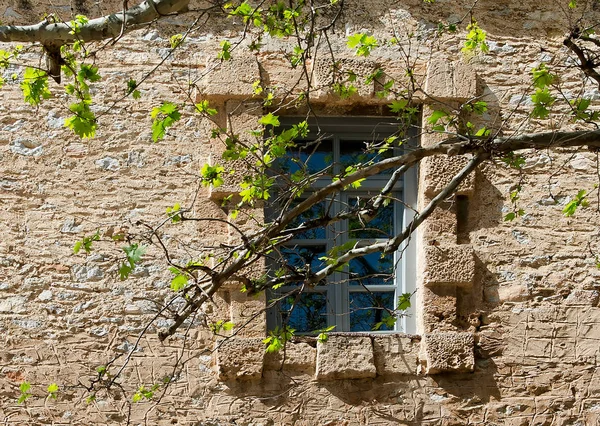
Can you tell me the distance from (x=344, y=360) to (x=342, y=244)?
2.15 ft

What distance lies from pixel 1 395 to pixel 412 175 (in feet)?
8.57

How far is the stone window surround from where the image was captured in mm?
A: 5691

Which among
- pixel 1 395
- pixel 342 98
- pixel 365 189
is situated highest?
pixel 342 98

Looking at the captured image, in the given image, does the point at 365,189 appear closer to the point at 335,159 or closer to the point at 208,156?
the point at 335,159

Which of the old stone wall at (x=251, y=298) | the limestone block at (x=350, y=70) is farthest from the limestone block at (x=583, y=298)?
the limestone block at (x=350, y=70)

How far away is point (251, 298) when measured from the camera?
228 inches

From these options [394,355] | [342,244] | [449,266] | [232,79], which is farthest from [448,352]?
[232,79]

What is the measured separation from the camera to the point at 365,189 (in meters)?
6.20

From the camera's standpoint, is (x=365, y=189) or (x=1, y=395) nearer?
(x=1, y=395)

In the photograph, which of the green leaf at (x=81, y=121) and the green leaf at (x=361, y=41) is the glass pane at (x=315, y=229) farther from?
the green leaf at (x=81, y=121)

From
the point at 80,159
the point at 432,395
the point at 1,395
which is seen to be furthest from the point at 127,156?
the point at 432,395

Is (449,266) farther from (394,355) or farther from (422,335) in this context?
(394,355)

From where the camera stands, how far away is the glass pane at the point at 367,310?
603cm

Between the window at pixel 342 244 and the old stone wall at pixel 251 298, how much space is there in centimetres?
13
